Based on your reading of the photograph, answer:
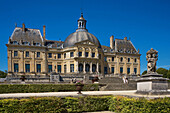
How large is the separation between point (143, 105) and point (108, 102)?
12.9 ft

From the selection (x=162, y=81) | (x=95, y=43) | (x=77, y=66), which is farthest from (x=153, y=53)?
(x=95, y=43)

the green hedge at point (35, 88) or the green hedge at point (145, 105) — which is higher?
the green hedge at point (145, 105)

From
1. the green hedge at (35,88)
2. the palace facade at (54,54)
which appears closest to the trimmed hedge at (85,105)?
the green hedge at (35,88)

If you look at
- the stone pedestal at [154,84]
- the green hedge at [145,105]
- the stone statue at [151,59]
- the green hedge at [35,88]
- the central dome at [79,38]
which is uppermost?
the central dome at [79,38]

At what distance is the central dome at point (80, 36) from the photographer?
58.2 meters

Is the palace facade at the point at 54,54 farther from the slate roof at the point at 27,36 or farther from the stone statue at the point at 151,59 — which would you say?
the stone statue at the point at 151,59

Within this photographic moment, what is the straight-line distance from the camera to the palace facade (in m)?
53.7

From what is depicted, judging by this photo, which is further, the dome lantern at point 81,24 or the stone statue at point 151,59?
the dome lantern at point 81,24

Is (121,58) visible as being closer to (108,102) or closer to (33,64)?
(33,64)

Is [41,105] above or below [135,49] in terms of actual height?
below

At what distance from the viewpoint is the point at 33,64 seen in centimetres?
5516

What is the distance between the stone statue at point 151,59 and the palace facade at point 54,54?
40.9m

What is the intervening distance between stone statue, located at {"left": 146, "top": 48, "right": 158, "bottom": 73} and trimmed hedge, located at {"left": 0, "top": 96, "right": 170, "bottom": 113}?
3.16 metres

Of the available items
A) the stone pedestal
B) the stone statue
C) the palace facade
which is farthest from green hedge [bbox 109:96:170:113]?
the palace facade
